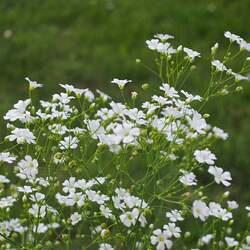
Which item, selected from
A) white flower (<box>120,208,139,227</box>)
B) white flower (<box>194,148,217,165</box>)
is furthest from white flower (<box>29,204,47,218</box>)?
white flower (<box>194,148,217,165</box>)

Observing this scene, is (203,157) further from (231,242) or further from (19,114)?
(19,114)

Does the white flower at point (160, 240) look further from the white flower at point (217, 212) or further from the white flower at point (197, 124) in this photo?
the white flower at point (197, 124)

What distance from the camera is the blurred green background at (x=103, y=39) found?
4289mm

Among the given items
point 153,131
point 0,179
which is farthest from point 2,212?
point 153,131

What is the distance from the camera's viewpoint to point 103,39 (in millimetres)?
4844

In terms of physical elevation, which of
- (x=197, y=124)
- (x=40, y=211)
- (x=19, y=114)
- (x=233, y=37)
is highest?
(x=233, y=37)

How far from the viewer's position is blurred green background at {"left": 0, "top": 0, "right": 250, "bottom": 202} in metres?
4.29

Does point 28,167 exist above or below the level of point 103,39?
below

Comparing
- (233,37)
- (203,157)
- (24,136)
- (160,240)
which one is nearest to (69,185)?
(24,136)

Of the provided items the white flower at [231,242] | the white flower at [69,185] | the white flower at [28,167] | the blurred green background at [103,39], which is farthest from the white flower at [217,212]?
the blurred green background at [103,39]

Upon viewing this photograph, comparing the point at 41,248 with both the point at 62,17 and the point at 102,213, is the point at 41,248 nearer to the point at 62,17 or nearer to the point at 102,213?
the point at 102,213

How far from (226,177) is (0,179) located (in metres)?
0.79

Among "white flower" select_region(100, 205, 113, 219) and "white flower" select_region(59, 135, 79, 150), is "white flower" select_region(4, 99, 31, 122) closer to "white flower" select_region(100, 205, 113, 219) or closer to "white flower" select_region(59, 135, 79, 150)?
"white flower" select_region(59, 135, 79, 150)

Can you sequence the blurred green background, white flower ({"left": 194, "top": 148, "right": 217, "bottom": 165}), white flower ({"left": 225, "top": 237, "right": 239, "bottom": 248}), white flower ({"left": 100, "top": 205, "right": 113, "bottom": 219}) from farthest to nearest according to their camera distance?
the blurred green background
white flower ({"left": 225, "top": 237, "right": 239, "bottom": 248})
white flower ({"left": 100, "top": 205, "right": 113, "bottom": 219})
white flower ({"left": 194, "top": 148, "right": 217, "bottom": 165})
